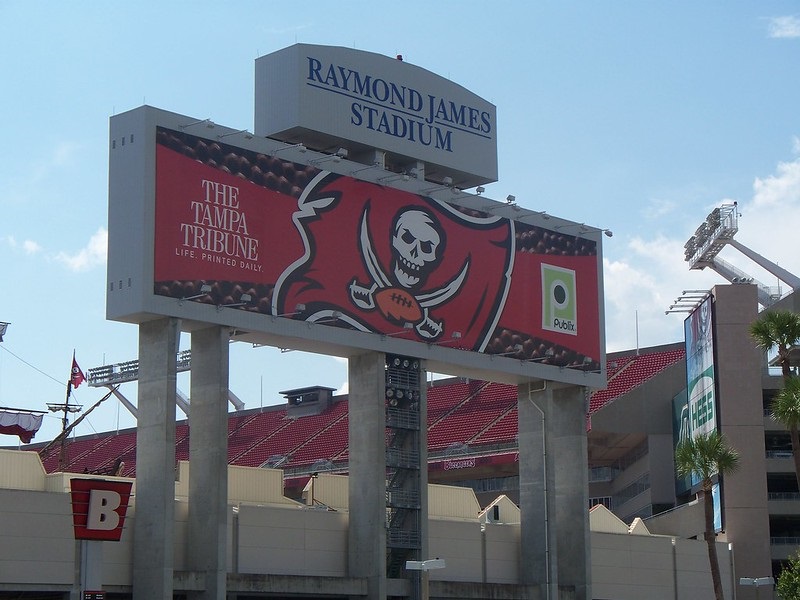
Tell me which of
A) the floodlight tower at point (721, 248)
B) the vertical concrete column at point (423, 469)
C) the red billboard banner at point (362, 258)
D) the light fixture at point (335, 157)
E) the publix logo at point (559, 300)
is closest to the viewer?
the red billboard banner at point (362, 258)

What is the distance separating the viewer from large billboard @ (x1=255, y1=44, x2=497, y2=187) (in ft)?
190

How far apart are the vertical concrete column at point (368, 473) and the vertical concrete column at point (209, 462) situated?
Answer: 7.05 m

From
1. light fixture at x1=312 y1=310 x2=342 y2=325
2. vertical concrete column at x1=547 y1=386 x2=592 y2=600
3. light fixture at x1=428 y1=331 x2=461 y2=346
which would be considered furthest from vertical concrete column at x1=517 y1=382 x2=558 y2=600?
light fixture at x1=312 y1=310 x2=342 y2=325

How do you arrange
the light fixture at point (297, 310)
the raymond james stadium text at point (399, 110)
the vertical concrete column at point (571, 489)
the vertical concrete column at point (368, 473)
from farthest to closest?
the vertical concrete column at point (571, 489), the raymond james stadium text at point (399, 110), the vertical concrete column at point (368, 473), the light fixture at point (297, 310)

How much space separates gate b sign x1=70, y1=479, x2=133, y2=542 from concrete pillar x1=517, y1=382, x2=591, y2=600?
73.2 ft

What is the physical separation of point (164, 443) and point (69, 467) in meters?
75.0

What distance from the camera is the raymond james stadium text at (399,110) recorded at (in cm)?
5875

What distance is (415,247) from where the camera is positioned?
199ft

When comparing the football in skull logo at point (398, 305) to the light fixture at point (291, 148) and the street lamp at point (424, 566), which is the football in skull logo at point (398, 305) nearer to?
the light fixture at point (291, 148)

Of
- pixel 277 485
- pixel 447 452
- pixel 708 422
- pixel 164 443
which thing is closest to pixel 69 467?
pixel 447 452

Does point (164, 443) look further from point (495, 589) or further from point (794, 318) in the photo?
point (794, 318)

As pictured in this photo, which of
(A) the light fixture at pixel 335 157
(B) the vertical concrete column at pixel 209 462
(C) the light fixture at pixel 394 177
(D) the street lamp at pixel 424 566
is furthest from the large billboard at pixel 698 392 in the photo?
(B) the vertical concrete column at pixel 209 462

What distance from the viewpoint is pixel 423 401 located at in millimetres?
60219

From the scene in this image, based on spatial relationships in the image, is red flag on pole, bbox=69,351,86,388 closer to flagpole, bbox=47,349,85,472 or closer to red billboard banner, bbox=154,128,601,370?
flagpole, bbox=47,349,85,472
